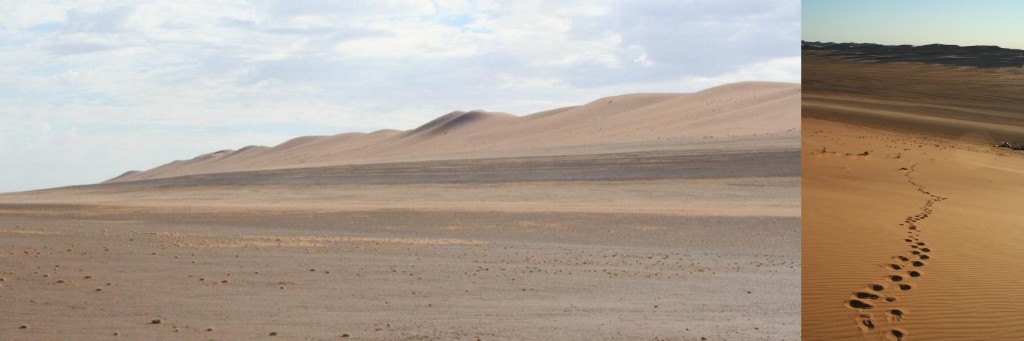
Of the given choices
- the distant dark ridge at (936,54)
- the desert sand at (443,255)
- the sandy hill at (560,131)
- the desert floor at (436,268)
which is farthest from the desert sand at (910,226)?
the distant dark ridge at (936,54)

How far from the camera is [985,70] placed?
2501 inches

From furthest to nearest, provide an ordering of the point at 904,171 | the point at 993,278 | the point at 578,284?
the point at 904,171
the point at 578,284
the point at 993,278

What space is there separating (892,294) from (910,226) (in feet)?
15.4

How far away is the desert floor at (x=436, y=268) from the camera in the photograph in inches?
337

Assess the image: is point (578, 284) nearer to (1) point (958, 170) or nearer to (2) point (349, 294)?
(2) point (349, 294)

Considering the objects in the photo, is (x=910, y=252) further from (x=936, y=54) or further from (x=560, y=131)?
(x=936, y=54)

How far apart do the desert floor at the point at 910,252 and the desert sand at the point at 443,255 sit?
82 centimetres

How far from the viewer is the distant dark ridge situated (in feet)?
230

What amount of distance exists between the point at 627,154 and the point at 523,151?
786 cm

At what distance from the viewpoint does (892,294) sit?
24.6 feet

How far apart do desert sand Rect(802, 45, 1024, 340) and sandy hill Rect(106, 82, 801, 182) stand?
39.1 ft

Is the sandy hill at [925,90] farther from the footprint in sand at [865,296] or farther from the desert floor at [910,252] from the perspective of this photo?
the footprint in sand at [865,296]

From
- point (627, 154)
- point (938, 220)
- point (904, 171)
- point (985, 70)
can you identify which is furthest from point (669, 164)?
point (985, 70)

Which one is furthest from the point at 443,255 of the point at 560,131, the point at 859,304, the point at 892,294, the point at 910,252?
the point at 560,131
